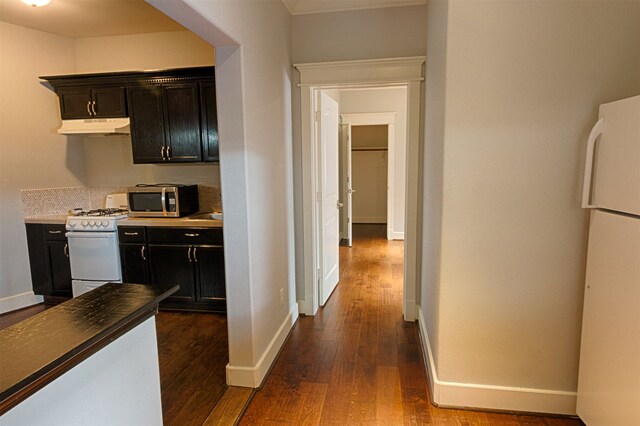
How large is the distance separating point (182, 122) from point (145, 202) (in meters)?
0.86

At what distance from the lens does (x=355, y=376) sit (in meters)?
2.42

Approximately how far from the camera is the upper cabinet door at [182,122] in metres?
3.38

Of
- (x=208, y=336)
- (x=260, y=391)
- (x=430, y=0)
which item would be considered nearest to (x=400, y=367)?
(x=260, y=391)

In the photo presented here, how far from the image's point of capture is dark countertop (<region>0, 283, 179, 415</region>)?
76cm

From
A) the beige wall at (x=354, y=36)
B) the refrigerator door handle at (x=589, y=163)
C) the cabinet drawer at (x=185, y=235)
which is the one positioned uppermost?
the beige wall at (x=354, y=36)

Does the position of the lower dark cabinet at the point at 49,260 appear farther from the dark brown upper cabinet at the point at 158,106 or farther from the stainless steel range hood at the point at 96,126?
the dark brown upper cabinet at the point at 158,106

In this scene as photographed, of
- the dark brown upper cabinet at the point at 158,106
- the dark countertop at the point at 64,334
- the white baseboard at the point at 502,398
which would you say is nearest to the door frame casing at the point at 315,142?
the dark brown upper cabinet at the point at 158,106

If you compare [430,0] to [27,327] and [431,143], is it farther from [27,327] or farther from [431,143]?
[27,327]

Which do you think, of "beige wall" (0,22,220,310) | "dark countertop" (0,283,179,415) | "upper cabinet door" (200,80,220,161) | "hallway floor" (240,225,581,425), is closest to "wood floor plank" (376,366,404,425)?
"hallway floor" (240,225,581,425)

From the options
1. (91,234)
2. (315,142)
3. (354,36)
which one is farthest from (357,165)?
(91,234)

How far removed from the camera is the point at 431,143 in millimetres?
2523

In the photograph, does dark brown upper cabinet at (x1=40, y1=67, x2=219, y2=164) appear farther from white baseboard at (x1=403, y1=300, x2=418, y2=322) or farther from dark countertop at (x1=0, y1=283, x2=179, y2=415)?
dark countertop at (x1=0, y1=283, x2=179, y2=415)

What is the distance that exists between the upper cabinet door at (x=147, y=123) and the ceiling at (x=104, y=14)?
632 millimetres

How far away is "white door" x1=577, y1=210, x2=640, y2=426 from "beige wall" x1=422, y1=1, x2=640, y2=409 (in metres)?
0.12
